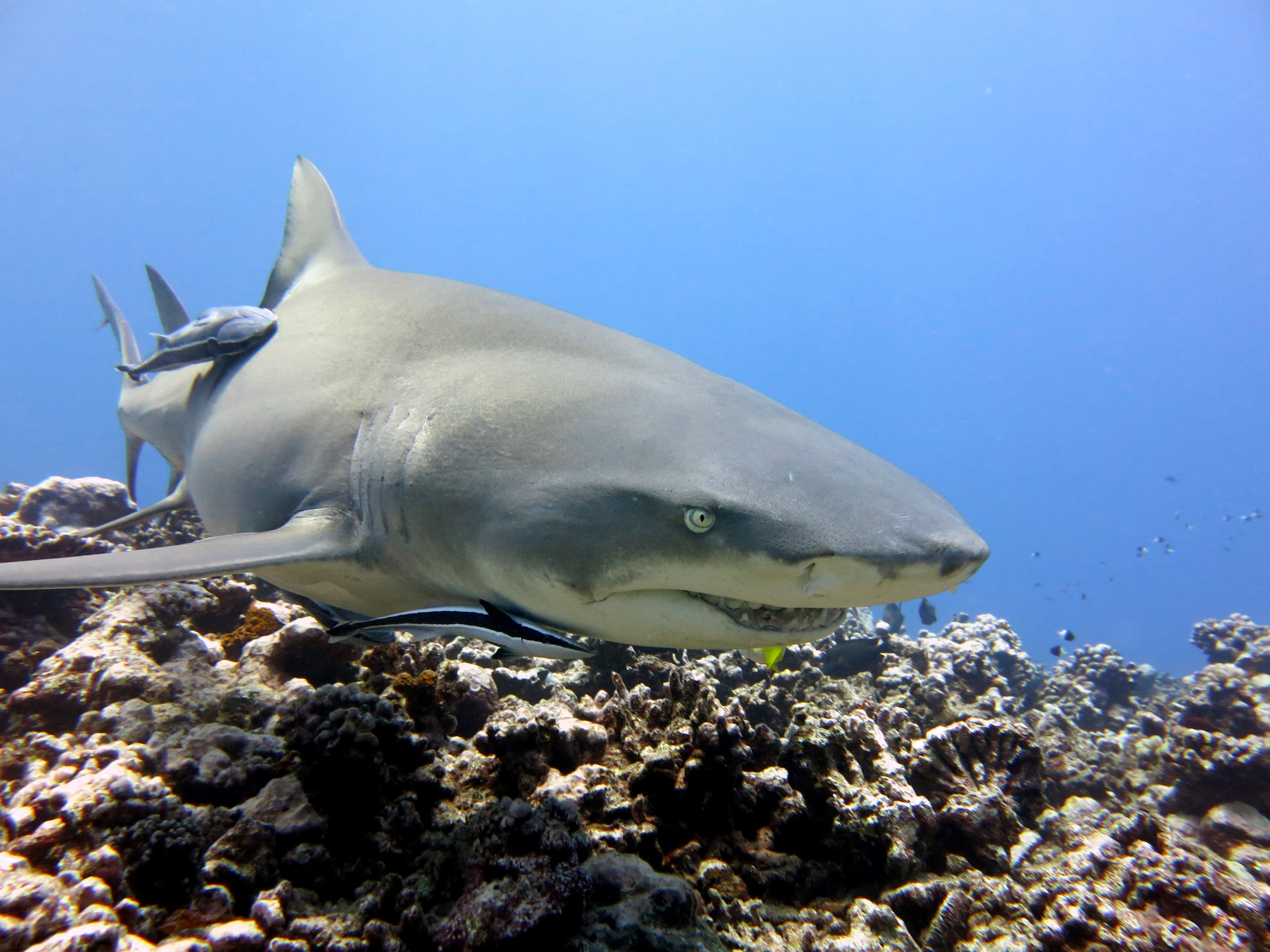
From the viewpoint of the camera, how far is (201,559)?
221cm

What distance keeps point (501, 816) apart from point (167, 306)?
5.89m

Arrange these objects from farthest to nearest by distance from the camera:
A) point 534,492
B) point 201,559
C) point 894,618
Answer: point 894,618
point 201,559
point 534,492

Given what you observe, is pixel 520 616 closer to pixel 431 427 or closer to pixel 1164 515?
pixel 431 427

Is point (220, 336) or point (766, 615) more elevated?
point (220, 336)

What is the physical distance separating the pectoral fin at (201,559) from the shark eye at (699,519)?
1.47 metres

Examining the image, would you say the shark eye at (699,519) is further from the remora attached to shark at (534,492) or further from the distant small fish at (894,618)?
the distant small fish at (894,618)

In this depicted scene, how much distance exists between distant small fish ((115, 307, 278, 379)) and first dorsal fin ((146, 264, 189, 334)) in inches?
71.9

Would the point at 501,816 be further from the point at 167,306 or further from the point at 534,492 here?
the point at 167,306

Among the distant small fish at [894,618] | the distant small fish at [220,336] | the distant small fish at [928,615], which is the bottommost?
the distant small fish at [220,336]

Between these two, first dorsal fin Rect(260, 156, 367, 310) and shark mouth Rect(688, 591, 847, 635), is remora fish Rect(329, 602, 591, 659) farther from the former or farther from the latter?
first dorsal fin Rect(260, 156, 367, 310)

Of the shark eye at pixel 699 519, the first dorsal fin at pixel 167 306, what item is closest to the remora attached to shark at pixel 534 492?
the shark eye at pixel 699 519

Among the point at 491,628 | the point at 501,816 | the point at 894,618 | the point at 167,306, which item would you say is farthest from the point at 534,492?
the point at 894,618

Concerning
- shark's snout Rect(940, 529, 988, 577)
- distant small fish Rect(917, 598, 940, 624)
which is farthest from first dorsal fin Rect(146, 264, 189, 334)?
distant small fish Rect(917, 598, 940, 624)

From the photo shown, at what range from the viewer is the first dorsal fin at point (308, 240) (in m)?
4.13
